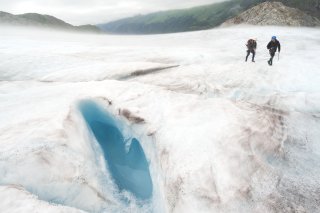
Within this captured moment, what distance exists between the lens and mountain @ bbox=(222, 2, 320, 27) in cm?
5203

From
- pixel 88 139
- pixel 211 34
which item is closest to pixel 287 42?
pixel 211 34

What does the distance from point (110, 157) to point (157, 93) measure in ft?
13.7

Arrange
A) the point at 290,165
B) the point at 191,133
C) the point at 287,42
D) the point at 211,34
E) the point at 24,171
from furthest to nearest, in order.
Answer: the point at 211,34 → the point at 287,42 → the point at 191,133 → the point at 290,165 → the point at 24,171

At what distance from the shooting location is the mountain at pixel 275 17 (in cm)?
5203

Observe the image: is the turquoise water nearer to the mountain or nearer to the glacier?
the glacier

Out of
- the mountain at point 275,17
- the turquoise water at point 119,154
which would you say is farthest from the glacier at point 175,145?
the mountain at point 275,17

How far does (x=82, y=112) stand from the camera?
13797 mm

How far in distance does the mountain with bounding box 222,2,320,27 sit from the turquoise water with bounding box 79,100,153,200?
1788 inches

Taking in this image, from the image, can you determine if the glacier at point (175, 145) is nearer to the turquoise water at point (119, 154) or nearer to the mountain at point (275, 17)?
the turquoise water at point (119, 154)

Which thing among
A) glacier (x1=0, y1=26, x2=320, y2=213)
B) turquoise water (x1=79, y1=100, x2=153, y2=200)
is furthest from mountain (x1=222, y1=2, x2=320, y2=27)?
turquoise water (x1=79, y1=100, x2=153, y2=200)

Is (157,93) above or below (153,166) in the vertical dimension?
above

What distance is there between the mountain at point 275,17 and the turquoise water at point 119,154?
45413mm

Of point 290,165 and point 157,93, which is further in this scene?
point 157,93

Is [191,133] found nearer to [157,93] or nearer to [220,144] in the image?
[220,144]
